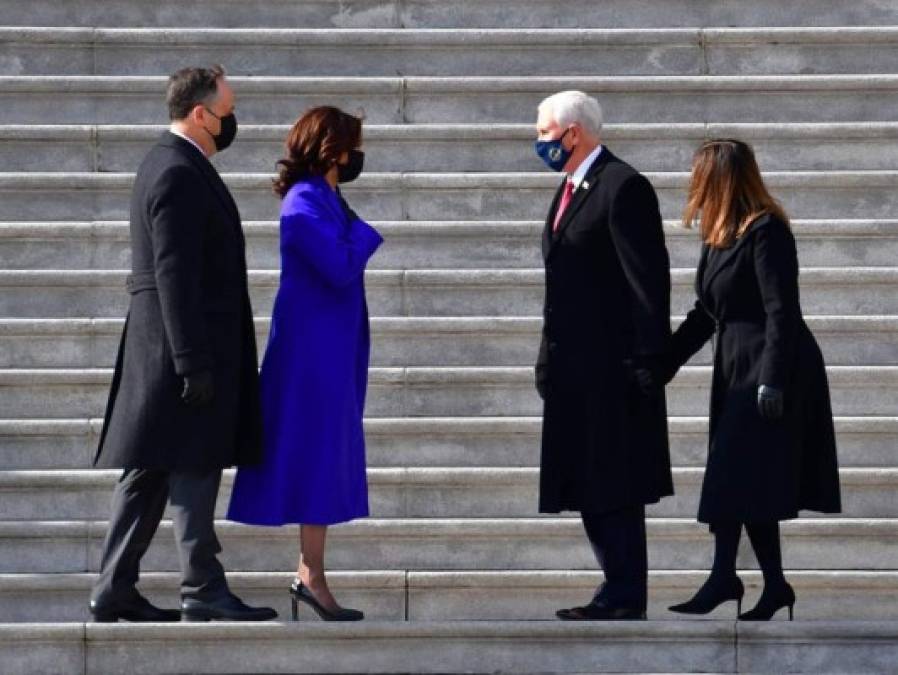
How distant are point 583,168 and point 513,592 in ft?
5.43

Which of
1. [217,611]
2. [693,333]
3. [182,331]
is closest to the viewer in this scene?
[182,331]

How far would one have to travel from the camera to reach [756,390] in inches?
314

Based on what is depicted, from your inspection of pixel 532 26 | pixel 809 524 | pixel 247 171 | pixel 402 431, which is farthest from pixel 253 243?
pixel 809 524

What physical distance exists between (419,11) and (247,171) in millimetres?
1254

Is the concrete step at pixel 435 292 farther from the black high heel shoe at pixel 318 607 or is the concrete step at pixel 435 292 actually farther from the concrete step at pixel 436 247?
the black high heel shoe at pixel 318 607

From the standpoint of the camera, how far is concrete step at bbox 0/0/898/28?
11133 mm

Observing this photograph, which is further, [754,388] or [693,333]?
[693,333]

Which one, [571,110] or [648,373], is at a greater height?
[571,110]

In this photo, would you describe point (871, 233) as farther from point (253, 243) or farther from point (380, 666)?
point (380, 666)

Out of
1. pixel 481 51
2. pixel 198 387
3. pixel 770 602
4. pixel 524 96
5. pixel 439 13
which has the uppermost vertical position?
pixel 439 13

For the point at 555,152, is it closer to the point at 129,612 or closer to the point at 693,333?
the point at 693,333

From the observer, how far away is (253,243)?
10.1 metres

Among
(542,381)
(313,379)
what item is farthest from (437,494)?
(313,379)

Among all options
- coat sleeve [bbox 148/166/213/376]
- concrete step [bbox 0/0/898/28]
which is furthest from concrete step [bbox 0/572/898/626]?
concrete step [bbox 0/0/898/28]
